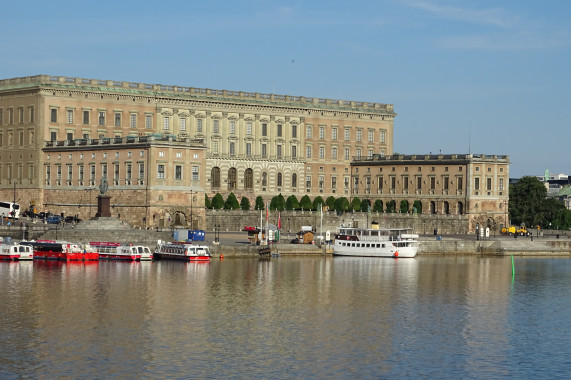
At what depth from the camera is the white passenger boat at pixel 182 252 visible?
377ft

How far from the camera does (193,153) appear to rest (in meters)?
142

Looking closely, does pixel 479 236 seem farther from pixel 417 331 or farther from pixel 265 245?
pixel 417 331

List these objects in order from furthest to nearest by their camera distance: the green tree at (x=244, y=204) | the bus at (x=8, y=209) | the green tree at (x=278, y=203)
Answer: the green tree at (x=278, y=203) → the green tree at (x=244, y=204) → the bus at (x=8, y=209)

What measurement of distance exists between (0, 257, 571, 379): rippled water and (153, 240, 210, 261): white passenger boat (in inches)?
146

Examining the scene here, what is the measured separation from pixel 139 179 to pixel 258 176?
4085 centimetres

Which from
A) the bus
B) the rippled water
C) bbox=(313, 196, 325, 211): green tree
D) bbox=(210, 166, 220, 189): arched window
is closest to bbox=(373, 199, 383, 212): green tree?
bbox=(313, 196, 325, 211): green tree

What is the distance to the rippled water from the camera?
58625 millimetres

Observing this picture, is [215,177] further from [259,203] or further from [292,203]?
[292,203]

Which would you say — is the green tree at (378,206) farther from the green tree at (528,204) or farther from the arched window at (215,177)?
the arched window at (215,177)

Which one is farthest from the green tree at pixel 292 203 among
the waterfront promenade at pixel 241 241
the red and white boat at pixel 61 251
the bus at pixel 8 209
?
the red and white boat at pixel 61 251

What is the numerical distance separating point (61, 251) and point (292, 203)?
2515 inches

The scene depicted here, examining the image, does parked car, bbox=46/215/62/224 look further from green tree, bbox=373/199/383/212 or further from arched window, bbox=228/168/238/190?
green tree, bbox=373/199/383/212

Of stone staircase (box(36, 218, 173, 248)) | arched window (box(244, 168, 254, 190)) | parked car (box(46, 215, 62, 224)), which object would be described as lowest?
stone staircase (box(36, 218, 173, 248))

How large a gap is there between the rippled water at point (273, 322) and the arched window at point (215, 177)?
2506 inches
